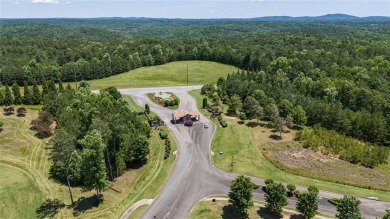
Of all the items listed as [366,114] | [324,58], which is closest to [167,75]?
[324,58]

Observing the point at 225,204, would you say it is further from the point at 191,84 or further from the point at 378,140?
the point at 191,84

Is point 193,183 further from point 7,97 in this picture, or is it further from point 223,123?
point 7,97

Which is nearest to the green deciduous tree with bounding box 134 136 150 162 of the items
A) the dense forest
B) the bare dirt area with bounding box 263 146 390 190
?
the bare dirt area with bounding box 263 146 390 190

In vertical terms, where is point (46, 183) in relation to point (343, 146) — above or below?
below

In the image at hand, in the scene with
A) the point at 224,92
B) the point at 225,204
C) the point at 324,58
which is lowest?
the point at 225,204

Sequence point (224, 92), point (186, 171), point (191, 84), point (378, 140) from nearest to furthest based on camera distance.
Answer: point (186, 171) → point (378, 140) → point (224, 92) → point (191, 84)

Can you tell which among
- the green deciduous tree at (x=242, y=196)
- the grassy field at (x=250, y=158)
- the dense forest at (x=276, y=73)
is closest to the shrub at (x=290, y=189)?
the grassy field at (x=250, y=158)

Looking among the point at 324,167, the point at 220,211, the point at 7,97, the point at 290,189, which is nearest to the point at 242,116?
the point at 324,167
